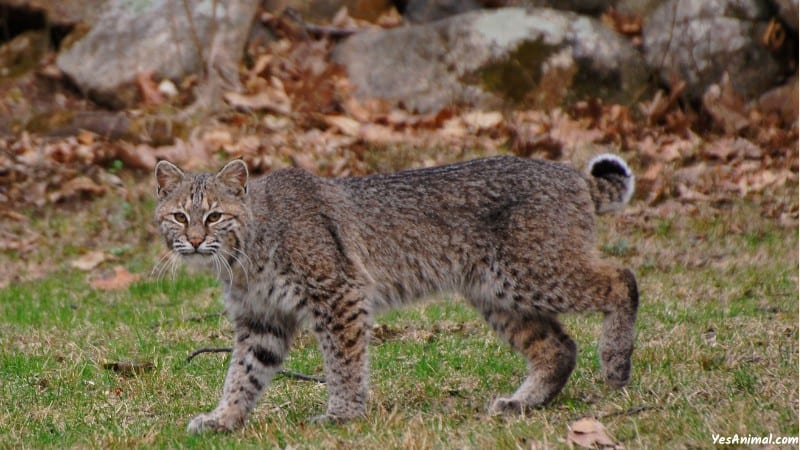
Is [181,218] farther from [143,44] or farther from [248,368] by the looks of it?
[143,44]

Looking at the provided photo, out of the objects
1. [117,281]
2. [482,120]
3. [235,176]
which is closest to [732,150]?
[482,120]

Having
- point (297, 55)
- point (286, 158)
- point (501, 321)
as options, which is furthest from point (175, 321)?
point (297, 55)

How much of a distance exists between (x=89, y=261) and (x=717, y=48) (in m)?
6.80

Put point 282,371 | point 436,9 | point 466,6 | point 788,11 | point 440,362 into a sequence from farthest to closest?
1. point 436,9
2. point 466,6
3. point 788,11
4. point 440,362
5. point 282,371

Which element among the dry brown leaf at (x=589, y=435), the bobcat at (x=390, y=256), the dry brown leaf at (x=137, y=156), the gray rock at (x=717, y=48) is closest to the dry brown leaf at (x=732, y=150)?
the gray rock at (x=717, y=48)

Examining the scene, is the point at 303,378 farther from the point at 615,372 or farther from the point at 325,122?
the point at 325,122

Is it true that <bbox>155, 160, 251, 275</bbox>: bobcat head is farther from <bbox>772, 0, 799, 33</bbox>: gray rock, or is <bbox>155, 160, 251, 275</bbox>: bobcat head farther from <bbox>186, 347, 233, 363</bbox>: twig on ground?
<bbox>772, 0, 799, 33</bbox>: gray rock

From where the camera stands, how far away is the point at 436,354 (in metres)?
6.88

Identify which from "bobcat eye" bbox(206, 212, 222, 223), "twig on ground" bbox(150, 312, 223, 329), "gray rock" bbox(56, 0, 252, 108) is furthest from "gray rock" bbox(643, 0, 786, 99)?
"bobcat eye" bbox(206, 212, 222, 223)

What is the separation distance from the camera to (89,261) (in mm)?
10117

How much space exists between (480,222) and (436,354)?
1074mm

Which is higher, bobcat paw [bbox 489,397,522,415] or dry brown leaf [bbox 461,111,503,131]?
bobcat paw [bbox 489,397,522,415]

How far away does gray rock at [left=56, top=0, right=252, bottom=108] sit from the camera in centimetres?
1335

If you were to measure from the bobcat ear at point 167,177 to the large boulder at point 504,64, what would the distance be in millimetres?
7024
